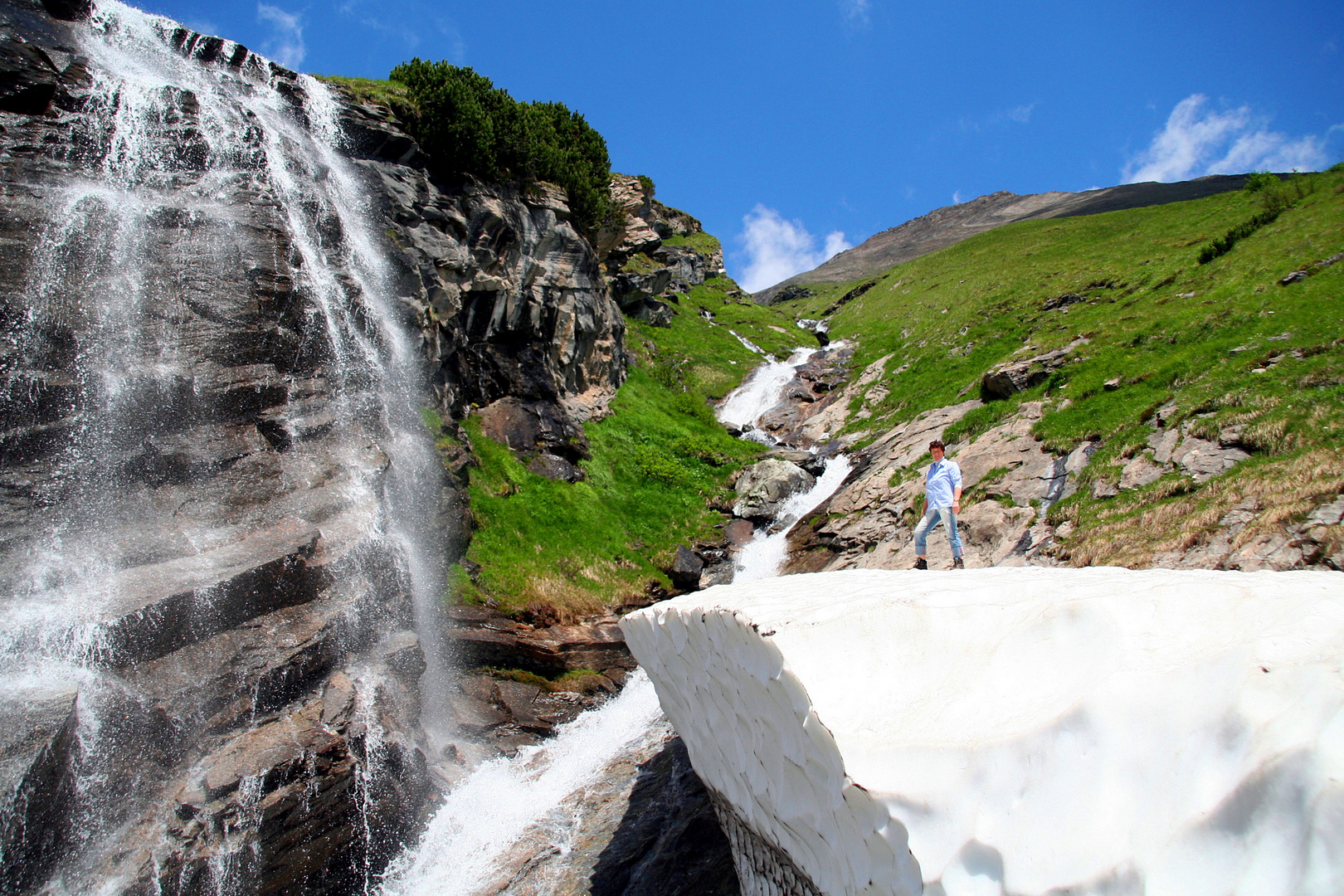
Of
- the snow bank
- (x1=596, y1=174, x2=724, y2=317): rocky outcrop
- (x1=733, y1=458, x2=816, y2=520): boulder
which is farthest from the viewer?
(x1=596, y1=174, x2=724, y2=317): rocky outcrop

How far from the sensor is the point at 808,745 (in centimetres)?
507

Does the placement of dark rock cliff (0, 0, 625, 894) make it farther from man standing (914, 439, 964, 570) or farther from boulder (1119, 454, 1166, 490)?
boulder (1119, 454, 1166, 490)

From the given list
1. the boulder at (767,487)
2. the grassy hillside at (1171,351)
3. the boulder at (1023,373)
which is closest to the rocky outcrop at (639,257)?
the grassy hillside at (1171,351)

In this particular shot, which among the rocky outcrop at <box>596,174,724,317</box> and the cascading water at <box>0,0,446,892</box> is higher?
the rocky outcrop at <box>596,174,724,317</box>

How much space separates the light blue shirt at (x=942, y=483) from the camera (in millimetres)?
11312

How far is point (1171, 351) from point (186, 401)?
83.3 ft

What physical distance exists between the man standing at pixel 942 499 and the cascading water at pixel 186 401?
1058 centimetres

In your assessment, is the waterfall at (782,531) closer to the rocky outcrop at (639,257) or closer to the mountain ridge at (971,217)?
the rocky outcrop at (639,257)

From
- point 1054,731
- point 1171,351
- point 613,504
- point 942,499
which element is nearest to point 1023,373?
point 1171,351

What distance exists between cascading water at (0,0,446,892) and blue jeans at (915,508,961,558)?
10.4m

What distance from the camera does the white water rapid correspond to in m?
10.0

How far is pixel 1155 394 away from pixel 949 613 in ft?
47.7

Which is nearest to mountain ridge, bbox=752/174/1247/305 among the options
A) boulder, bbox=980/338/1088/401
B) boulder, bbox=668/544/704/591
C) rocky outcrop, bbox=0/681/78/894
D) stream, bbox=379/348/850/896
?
boulder, bbox=980/338/1088/401

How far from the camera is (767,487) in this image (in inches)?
1030
